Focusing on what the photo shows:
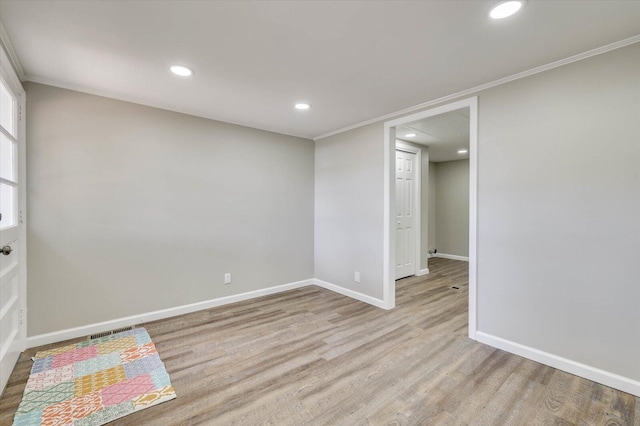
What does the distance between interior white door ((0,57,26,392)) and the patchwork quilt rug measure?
259 millimetres

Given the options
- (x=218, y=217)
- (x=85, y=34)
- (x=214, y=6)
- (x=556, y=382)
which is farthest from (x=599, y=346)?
(x=85, y=34)

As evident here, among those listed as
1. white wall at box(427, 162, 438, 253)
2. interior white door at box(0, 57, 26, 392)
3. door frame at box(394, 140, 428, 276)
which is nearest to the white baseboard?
door frame at box(394, 140, 428, 276)

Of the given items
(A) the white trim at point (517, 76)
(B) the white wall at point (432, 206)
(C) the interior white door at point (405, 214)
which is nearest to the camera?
(A) the white trim at point (517, 76)

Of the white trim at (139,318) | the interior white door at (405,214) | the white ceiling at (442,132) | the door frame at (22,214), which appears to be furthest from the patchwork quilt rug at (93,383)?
the interior white door at (405,214)

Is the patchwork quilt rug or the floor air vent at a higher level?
the floor air vent

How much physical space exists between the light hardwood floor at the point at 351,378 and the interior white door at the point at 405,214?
180cm

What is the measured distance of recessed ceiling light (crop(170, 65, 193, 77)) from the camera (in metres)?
2.29

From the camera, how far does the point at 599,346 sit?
6.82 ft

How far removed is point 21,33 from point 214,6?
55.6 inches

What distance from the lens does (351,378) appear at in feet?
7.07

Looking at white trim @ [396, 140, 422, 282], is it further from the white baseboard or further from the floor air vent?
the floor air vent

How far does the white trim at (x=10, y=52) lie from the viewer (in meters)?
1.83

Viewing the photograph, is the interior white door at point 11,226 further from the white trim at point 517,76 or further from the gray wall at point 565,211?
the gray wall at point 565,211

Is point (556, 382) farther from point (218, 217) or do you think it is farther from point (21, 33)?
point (21, 33)
